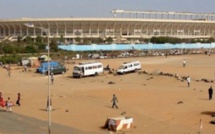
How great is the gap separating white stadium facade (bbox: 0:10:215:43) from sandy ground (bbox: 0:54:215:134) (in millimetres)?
80657

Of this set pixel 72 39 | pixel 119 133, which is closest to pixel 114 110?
pixel 119 133

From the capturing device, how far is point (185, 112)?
26000 millimetres

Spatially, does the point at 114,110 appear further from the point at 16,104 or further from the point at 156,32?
the point at 156,32

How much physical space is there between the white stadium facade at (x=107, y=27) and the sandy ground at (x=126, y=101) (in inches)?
3175

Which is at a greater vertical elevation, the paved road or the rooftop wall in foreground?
the rooftop wall in foreground

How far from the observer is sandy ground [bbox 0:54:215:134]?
76.9 feet

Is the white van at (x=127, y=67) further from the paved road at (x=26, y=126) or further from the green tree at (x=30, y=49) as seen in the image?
the green tree at (x=30, y=49)

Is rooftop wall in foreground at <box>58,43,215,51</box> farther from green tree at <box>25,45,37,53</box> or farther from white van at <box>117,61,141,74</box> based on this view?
white van at <box>117,61,141,74</box>

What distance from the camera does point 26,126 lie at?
22.8 metres

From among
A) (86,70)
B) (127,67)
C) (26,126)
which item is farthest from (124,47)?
(26,126)

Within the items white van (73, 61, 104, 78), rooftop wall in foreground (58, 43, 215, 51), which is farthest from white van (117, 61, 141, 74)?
rooftop wall in foreground (58, 43, 215, 51)

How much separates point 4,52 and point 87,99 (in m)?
58.2

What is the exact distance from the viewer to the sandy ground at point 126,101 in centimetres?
2345

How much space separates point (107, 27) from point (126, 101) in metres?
114
